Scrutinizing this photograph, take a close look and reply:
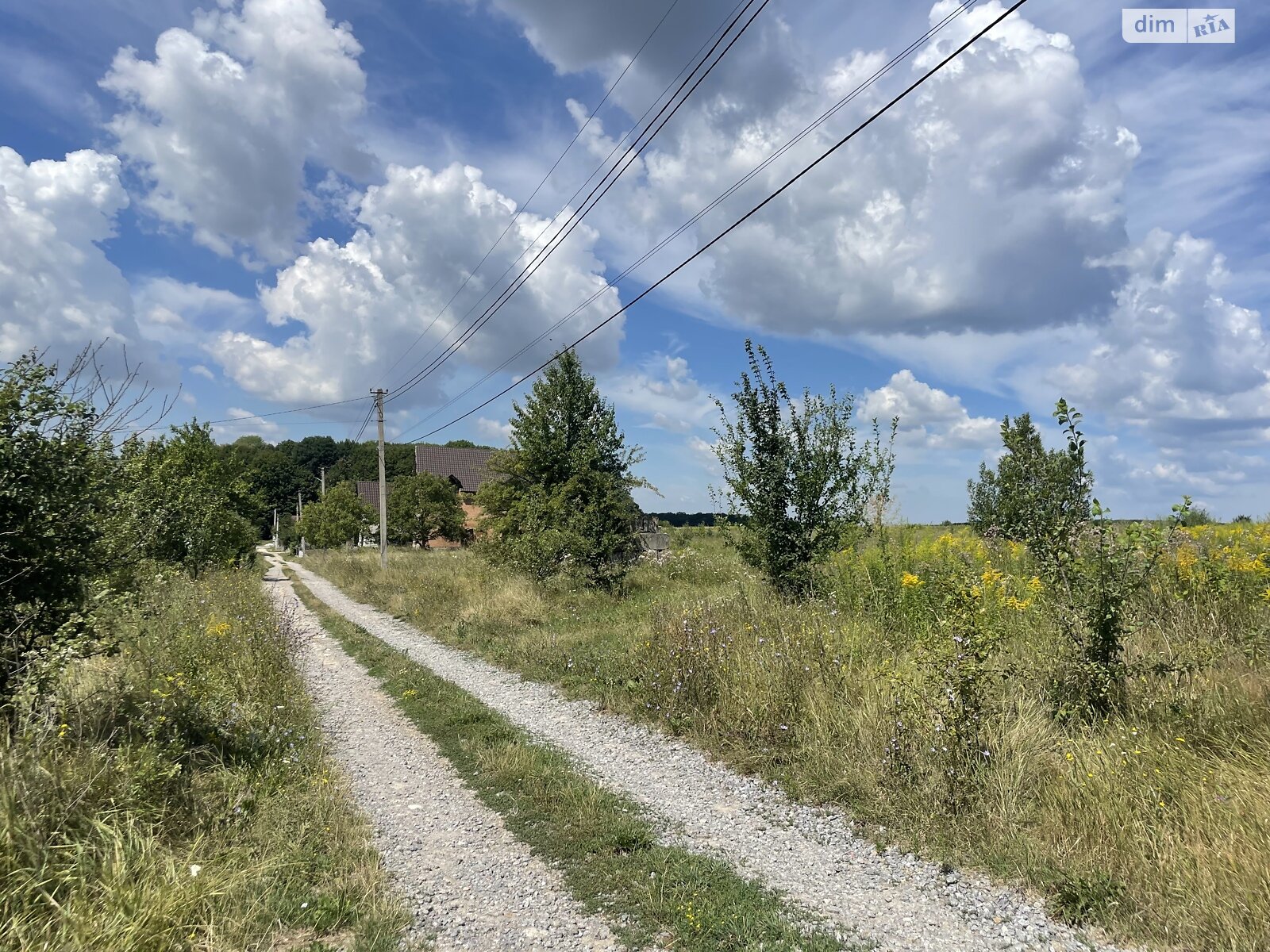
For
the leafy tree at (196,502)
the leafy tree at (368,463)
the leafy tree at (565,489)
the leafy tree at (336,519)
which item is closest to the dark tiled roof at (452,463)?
the leafy tree at (336,519)

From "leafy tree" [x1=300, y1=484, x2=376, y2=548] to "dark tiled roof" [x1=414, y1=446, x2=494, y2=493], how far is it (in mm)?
6699

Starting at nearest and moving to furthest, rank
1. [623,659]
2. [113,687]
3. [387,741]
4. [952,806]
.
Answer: [952,806] < [113,687] < [387,741] < [623,659]

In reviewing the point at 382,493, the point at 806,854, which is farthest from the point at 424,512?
the point at 806,854

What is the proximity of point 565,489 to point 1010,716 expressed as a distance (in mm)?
13308

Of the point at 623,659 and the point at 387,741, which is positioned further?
the point at 623,659

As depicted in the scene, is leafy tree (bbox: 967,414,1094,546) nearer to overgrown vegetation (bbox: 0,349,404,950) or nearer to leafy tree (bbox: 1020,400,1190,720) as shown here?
leafy tree (bbox: 1020,400,1190,720)

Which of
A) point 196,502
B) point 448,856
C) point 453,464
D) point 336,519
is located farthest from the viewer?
point 453,464

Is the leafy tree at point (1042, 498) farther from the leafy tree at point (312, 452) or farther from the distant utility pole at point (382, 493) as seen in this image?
the leafy tree at point (312, 452)

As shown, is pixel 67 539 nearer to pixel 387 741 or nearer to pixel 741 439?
pixel 387 741

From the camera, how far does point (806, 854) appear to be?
4.45m

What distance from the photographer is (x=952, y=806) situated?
4.53 meters

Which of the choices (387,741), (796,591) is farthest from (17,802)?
(796,591)

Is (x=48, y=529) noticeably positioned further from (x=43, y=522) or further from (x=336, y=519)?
(x=336, y=519)

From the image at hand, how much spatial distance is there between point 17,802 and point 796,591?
866cm
